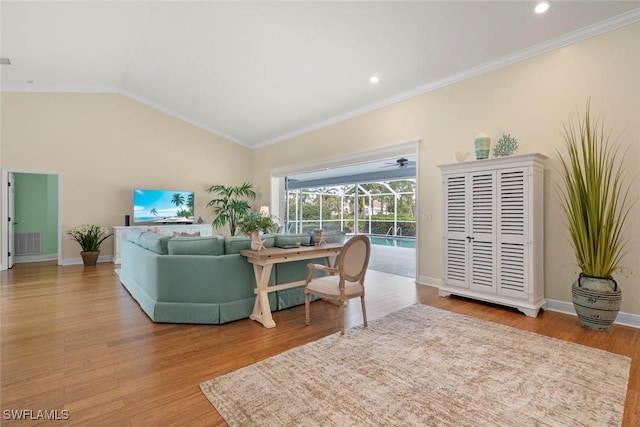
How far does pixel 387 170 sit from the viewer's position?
9977 mm

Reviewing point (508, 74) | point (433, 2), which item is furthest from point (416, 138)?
point (433, 2)

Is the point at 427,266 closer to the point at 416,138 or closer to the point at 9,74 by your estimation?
the point at 416,138

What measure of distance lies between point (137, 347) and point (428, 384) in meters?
2.40

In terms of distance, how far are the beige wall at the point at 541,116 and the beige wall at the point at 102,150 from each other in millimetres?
5139

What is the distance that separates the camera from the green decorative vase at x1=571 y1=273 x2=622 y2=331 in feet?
9.64

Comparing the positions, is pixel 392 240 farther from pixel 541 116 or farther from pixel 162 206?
pixel 541 116

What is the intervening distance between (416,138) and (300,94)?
230 cm

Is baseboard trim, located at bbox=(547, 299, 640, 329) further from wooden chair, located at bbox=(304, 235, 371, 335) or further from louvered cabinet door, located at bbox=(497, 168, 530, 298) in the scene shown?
wooden chair, located at bbox=(304, 235, 371, 335)

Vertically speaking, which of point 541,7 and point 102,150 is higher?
point 541,7

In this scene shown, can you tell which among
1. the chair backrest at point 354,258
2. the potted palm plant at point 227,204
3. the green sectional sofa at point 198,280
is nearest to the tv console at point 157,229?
the potted palm plant at point 227,204

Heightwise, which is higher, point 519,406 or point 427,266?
point 427,266

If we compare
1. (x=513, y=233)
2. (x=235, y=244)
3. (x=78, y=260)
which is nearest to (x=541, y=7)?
(x=513, y=233)

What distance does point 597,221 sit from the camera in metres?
3.05

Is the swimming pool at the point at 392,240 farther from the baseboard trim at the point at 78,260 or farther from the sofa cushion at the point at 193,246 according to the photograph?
the sofa cushion at the point at 193,246
